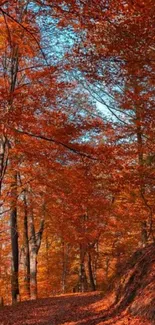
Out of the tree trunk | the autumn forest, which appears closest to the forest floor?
the autumn forest

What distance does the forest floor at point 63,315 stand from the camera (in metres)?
7.68

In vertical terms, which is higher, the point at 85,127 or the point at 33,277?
the point at 85,127

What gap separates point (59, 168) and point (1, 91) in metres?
3.24

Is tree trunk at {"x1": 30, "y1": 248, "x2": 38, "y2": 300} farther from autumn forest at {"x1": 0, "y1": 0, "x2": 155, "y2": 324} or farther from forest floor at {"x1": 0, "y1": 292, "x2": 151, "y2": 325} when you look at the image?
forest floor at {"x1": 0, "y1": 292, "x2": 151, "y2": 325}

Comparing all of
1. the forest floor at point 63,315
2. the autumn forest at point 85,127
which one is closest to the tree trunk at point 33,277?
the autumn forest at point 85,127

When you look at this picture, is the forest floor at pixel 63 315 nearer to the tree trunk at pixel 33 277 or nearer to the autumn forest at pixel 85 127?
the autumn forest at pixel 85 127

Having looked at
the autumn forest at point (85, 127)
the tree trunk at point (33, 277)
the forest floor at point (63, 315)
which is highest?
the autumn forest at point (85, 127)

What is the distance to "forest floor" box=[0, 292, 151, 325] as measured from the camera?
7.68 m

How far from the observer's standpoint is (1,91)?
931 cm

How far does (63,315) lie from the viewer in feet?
31.6

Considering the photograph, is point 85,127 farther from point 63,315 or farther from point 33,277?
point 33,277

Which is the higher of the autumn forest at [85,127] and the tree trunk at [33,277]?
the autumn forest at [85,127]

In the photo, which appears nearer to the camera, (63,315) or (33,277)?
(63,315)

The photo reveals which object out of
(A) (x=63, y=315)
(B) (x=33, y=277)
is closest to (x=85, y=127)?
(A) (x=63, y=315)
